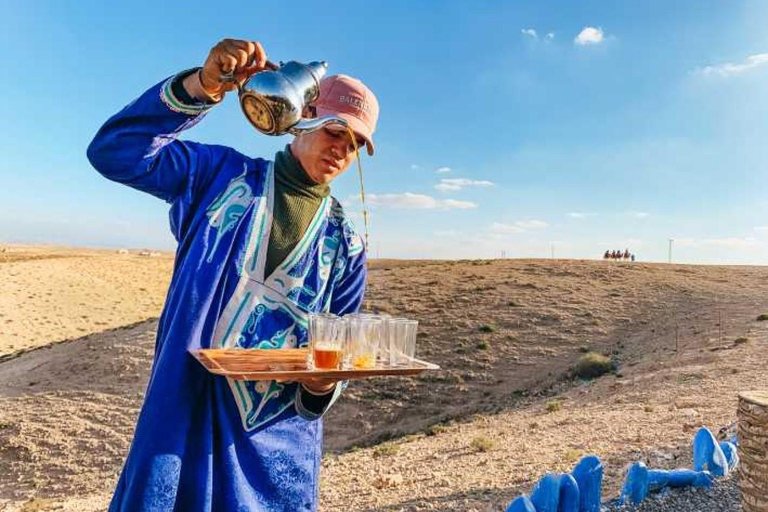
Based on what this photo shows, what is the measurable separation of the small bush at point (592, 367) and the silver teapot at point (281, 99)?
12.2m

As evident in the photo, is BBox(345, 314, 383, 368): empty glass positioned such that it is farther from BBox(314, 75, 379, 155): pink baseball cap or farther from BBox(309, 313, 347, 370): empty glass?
BBox(314, 75, 379, 155): pink baseball cap

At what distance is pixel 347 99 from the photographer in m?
1.82

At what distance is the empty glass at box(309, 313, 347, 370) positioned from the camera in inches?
65.4

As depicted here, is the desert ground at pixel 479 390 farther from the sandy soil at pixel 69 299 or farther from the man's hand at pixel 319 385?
the man's hand at pixel 319 385

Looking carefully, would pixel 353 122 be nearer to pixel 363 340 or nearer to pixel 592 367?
pixel 363 340

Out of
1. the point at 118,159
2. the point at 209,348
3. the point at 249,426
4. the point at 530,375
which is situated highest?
the point at 118,159

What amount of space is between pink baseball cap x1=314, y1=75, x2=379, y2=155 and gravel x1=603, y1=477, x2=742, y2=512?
3.49m

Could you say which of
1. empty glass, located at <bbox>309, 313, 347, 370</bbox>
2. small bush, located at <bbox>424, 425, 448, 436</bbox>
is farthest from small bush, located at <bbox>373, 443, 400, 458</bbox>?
empty glass, located at <bbox>309, 313, 347, 370</bbox>

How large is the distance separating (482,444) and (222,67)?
267 inches

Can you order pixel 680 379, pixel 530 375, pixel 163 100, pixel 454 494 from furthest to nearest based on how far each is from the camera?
pixel 530 375
pixel 680 379
pixel 454 494
pixel 163 100

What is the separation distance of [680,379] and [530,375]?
3.86 meters

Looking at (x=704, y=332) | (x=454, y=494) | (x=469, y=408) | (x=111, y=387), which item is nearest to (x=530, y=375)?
(x=469, y=408)

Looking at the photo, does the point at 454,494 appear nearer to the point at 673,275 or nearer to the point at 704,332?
the point at 704,332

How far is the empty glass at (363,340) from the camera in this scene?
177 centimetres
